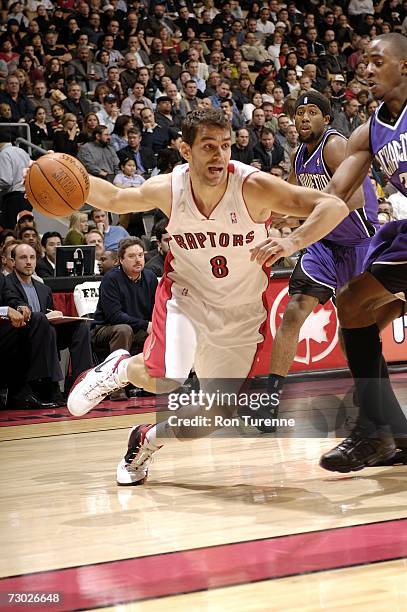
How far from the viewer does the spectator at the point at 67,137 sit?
11.5m

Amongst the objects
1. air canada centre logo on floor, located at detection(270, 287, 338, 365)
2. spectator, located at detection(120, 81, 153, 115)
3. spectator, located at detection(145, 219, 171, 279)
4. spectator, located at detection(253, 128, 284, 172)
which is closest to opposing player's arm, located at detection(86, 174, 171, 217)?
air canada centre logo on floor, located at detection(270, 287, 338, 365)

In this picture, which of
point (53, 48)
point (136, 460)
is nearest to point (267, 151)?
point (53, 48)

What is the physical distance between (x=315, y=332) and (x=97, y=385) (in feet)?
12.5

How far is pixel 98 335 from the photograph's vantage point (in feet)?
25.6

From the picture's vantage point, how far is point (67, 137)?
11602 mm

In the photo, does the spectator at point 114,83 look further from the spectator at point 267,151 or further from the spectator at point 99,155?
the spectator at point 267,151

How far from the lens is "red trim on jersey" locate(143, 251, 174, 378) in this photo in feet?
14.1

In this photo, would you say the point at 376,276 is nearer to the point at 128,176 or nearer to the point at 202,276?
the point at 202,276

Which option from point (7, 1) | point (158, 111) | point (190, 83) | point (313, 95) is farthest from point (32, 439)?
point (7, 1)

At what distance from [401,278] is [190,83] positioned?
Answer: 9624 mm

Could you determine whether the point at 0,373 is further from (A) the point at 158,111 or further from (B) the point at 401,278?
(A) the point at 158,111

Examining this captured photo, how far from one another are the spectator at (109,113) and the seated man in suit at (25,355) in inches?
211

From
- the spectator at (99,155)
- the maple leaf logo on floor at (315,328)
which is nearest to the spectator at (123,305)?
the maple leaf logo on floor at (315,328)

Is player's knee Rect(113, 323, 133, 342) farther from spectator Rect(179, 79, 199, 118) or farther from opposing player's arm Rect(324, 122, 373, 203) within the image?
spectator Rect(179, 79, 199, 118)
